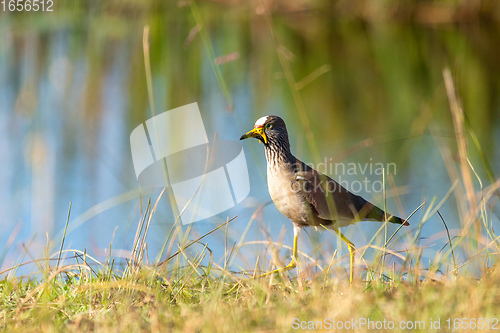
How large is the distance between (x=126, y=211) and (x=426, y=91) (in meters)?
7.57

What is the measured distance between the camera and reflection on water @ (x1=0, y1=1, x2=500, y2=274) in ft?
10.4

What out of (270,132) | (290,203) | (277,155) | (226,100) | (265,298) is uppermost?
(226,100)

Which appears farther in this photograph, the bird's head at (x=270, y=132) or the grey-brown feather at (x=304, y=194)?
the bird's head at (x=270, y=132)

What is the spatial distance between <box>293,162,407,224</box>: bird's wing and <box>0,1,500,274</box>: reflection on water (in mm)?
177

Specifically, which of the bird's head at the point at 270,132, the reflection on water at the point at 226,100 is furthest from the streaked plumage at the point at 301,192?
the reflection on water at the point at 226,100

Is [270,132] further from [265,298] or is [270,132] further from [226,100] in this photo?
[265,298]

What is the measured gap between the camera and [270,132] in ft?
12.8

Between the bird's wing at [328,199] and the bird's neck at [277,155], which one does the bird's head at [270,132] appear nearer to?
the bird's neck at [277,155]

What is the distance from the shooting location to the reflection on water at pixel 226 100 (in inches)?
125

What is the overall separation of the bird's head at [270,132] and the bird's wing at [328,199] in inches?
8.6

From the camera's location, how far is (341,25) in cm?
2127

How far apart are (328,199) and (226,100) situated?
1441 millimetres

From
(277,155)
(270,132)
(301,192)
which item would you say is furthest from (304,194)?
(270,132)

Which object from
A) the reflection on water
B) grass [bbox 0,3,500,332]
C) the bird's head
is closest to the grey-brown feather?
the bird's head
